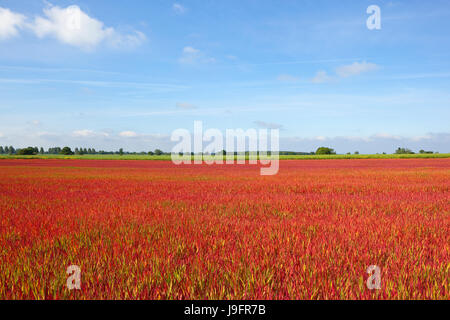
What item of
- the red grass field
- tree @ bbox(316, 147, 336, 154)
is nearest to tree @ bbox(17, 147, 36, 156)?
tree @ bbox(316, 147, 336, 154)

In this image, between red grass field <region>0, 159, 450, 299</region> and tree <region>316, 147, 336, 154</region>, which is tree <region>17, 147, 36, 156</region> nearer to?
tree <region>316, 147, 336, 154</region>

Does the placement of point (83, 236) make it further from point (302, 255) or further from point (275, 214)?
point (275, 214)

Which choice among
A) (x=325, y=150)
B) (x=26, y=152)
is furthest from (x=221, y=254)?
(x=26, y=152)

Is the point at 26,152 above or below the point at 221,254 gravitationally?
above

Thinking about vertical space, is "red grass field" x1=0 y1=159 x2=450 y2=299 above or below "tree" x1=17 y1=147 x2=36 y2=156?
below

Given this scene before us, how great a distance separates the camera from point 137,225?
6.52 meters

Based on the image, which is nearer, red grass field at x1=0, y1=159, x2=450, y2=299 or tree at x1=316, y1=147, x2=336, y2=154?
red grass field at x1=0, y1=159, x2=450, y2=299

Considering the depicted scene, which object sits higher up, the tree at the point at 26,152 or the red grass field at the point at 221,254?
the tree at the point at 26,152

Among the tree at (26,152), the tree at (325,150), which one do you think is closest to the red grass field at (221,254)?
the tree at (325,150)

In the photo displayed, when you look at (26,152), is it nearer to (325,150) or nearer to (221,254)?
(325,150)

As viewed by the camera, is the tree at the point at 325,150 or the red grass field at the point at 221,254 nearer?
the red grass field at the point at 221,254

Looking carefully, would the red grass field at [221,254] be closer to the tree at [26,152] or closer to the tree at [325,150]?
the tree at [325,150]
